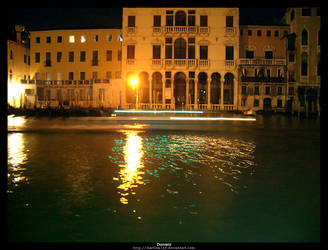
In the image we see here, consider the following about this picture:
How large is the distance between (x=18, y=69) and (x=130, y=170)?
46.4 metres

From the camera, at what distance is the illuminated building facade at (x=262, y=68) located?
1762 inches

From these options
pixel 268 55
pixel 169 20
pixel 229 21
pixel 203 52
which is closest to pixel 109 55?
pixel 169 20

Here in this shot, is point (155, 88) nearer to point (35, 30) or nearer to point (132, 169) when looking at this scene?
point (35, 30)

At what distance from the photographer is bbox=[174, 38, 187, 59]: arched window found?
41375mm

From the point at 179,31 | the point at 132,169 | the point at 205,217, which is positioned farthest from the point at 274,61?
the point at 205,217

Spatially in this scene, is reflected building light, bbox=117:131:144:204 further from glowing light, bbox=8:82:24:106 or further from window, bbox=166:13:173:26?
glowing light, bbox=8:82:24:106

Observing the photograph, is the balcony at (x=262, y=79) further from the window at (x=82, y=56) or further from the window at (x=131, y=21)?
the window at (x=82, y=56)

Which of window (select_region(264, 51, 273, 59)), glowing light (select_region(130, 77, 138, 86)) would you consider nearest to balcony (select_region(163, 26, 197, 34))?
glowing light (select_region(130, 77, 138, 86))

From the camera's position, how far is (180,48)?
41.5 m

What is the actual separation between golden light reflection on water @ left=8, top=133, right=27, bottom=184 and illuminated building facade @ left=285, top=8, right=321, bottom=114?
36925 millimetres

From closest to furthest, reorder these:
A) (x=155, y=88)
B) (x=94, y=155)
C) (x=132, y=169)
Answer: (x=132, y=169), (x=94, y=155), (x=155, y=88)

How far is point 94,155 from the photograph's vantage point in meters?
12.6

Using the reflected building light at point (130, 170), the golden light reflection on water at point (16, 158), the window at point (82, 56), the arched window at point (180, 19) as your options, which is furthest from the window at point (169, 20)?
the reflected building light at point (130, 170)

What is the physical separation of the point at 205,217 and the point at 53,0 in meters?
4.41
